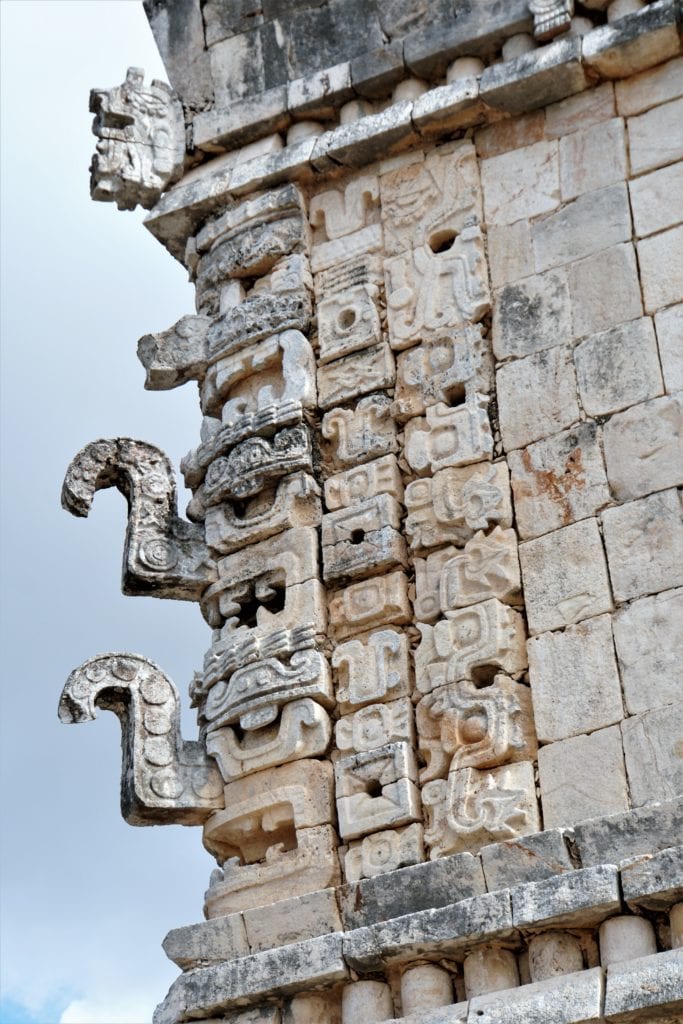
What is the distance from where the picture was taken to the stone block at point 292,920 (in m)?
7.40

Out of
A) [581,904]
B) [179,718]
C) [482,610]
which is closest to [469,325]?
[482,610]

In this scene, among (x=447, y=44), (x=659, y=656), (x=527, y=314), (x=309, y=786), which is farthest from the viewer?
(x=447, y=44)

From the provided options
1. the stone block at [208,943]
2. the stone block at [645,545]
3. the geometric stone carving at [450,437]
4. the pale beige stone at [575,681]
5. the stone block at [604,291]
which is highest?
the stone block at [604,291]

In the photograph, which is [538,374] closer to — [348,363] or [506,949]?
[348,363]

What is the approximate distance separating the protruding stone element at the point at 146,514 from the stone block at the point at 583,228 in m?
1.95

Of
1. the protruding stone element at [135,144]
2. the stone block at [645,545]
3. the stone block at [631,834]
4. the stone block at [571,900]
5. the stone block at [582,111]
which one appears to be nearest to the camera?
the stone block at [571,900]

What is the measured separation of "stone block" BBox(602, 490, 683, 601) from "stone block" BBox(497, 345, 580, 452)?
21.6 inches

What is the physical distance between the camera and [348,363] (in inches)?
344

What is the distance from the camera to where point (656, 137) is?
8.48 metres

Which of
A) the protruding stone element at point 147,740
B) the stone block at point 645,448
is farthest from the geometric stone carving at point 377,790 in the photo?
the stone block at point 645,448

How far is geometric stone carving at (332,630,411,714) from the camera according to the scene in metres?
7.83

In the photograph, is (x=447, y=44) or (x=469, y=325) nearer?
(x=469, y=325)

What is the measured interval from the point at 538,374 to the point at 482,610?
109 cm

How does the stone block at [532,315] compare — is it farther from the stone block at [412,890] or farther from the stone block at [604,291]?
the stone block at [412,890]
